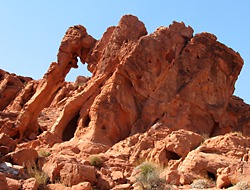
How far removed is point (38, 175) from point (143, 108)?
1087cm

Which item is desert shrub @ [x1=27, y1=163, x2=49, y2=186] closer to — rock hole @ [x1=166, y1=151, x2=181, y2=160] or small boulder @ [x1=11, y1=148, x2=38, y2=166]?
small boulder @ [x1=11, y1=148, x2=38, y2=166]

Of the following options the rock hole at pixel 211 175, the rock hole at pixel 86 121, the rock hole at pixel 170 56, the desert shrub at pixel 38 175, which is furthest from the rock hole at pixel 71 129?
the rock hole at pixel 211 175

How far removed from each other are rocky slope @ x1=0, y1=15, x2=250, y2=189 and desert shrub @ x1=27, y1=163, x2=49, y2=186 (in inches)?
35.8

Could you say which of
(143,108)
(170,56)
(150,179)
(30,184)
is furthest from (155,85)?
(30,184)

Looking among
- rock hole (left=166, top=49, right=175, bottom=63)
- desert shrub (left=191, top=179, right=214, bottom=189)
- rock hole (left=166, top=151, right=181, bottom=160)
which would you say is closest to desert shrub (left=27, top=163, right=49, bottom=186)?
desert shrub (left=191, top=179, right=214, bottom=189)

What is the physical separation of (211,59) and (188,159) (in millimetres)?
10555

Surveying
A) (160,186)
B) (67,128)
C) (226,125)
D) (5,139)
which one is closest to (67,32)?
(67,128)

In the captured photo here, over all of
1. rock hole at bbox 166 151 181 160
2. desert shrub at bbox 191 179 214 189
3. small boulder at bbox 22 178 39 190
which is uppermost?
rock hole at bbox 166 151 181 160

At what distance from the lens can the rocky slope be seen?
651 inches

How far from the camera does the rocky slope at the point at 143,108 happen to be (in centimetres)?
1653

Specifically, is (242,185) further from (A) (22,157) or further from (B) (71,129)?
(B) (71,129)

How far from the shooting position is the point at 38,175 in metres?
12.5

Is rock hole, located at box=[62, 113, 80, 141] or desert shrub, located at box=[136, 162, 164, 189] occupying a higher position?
rock hole, located at box=[62, 113, 80, 141]

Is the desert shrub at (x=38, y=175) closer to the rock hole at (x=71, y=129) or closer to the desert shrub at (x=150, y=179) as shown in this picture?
the desert shrub at (x=150, y=179)
